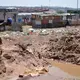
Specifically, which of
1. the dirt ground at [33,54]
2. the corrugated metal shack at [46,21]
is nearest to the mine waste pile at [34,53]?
the dirt ground at [33,54]

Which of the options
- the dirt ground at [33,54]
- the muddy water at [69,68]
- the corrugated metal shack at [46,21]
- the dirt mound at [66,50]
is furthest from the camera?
the corrugated metal shack at [46,21]

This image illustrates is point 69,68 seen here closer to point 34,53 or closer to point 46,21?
point 34,53

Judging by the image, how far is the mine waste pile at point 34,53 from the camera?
1485cm

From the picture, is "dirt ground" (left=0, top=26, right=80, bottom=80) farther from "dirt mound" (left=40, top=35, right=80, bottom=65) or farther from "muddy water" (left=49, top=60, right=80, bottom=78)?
"muddy water" (left=49, top=60, right=80, bottom=78)

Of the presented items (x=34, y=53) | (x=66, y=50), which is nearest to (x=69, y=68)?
(x=34, y=53)

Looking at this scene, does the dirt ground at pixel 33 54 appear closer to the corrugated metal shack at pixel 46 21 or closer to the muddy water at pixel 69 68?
the muddy water at pixel 69 68

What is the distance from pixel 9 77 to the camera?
13.5m

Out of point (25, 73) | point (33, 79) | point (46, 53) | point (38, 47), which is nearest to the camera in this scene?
point (33, 79)

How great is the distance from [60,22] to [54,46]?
23.0m

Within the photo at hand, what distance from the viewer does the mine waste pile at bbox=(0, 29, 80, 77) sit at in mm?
14852

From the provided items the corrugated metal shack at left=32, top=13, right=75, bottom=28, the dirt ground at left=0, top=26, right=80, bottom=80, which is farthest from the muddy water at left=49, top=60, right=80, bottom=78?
the corrugated metal shack at left=32, top=13, right=75, bottom=28

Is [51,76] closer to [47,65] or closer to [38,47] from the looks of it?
[47,65]

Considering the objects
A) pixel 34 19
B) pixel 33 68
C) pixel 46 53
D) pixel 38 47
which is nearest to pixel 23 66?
pixel 33 68

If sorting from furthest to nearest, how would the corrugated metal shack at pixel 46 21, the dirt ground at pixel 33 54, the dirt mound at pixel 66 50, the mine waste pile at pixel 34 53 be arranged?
the corrugated metal shack at pixel 46 21 → the dirt mound at pixel 66 50 → the mine waste pile at pixel 34 53 → the dirt ground at pixel 33 54
